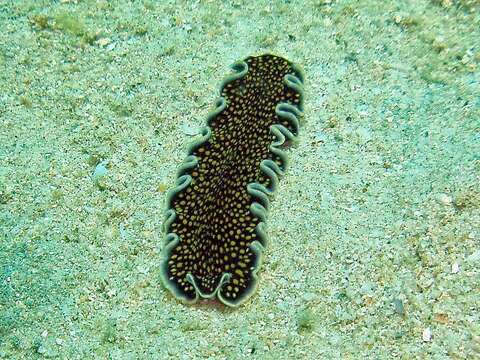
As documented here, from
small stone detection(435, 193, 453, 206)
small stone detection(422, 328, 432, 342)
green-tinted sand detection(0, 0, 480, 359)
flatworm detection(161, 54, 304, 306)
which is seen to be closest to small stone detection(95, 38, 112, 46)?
green-tinted sand detection(0, 0, 480, 359)

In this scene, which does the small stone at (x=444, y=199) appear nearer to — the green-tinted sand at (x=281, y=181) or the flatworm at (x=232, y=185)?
the green-tinted sand at (x=281, y=181)

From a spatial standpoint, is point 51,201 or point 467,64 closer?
point 51,201

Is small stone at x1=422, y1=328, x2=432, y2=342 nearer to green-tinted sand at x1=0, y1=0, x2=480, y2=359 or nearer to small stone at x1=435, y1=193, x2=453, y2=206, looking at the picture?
green-tinted sand at x1=0, y1=0, x2=480, y2=359

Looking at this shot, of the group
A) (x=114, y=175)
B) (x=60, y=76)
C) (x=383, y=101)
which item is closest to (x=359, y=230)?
(x=383, y=101)

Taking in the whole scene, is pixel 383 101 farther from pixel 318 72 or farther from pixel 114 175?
pixel 114 175

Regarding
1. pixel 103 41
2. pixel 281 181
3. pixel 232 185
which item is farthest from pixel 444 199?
pixel 103 41

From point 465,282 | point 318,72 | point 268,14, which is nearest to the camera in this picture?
point 465,282

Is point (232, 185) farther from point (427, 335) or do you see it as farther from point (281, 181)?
point (427, 335)
